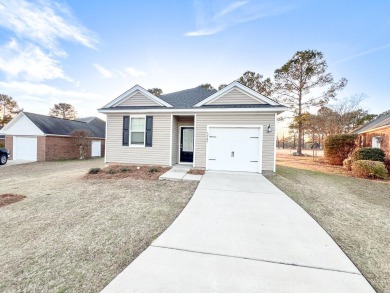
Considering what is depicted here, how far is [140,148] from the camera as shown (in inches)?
376

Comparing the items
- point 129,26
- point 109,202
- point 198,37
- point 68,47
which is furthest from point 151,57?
point 109,202

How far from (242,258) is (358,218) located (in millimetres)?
3812

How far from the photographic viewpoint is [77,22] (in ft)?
30.5

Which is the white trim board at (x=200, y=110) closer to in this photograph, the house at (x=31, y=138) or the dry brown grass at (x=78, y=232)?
the dry brown grass at (x=78, y=232)

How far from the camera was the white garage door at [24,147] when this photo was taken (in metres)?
16.2

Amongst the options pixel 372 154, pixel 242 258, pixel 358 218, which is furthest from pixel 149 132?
pixel 372 154

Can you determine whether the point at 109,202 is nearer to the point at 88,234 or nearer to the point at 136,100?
the point at 88,234

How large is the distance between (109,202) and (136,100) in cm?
654

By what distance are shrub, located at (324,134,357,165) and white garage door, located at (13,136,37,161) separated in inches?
1048

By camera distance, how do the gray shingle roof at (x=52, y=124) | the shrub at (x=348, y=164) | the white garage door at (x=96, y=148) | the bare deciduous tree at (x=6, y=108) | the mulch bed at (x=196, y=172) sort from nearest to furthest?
the mulch bed at (x=196, y=172) < the shrub at (x=348, y=164) < the gray shingle roof at (x=52, y=124) < the white garage door at (x=96, y=148) < the bare deciduous tree at (x=6, y=108)

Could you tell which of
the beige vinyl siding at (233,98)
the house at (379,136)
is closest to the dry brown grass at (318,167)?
the house at (379,136)

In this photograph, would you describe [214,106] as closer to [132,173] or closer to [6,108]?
[132,173]

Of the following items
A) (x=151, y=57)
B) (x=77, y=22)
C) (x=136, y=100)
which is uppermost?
(x=77, y=22)

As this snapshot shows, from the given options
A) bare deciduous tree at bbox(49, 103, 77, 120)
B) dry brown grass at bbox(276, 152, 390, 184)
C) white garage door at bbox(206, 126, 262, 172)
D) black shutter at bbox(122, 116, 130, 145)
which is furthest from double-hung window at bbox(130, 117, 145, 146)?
bare deciduous tree at bbox(49, 103, 77, 120)
